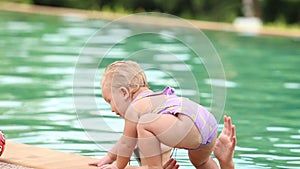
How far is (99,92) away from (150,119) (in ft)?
13.5

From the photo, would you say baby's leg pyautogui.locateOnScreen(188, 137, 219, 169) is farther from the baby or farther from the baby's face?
the baby's face

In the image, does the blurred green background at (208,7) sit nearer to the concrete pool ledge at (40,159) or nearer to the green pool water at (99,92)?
the green pool water at (99,92)

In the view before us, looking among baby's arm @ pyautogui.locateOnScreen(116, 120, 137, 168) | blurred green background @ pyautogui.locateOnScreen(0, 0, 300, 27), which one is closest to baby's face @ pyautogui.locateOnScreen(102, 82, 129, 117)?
baby's arm @ pyautogui.locateOnScreen(116, 120, 137, 168)

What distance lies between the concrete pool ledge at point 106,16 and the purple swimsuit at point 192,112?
1163cm

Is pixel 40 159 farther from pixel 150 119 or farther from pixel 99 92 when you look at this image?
pixel 99 92

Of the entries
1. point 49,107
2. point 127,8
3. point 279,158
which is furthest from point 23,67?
point 127,8

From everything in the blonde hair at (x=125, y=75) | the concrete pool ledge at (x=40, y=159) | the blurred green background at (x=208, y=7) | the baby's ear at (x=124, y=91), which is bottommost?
the concrete pool ledge at (x=40, y=159)

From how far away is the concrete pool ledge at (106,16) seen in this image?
16.0 metres

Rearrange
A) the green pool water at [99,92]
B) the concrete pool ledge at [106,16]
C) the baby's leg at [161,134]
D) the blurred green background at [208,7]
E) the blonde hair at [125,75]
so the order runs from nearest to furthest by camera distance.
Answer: the baby's leg at [161,134]
the blonde hair at [125,75]
the green pool water at [99,92]
the concrete pool ledge at [106,16]
the blurred green background at [208,7]

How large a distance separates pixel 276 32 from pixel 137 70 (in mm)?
11996

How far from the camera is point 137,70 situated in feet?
13.6

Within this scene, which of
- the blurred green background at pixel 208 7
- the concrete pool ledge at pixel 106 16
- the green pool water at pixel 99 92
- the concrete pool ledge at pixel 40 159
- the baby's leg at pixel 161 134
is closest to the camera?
the baby's leg at pixel 161 134

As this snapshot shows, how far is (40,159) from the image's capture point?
4.48 m

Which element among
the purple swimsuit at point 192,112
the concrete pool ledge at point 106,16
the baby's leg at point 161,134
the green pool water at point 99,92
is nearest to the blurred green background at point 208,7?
the concrete pool ledge at point 106,16
